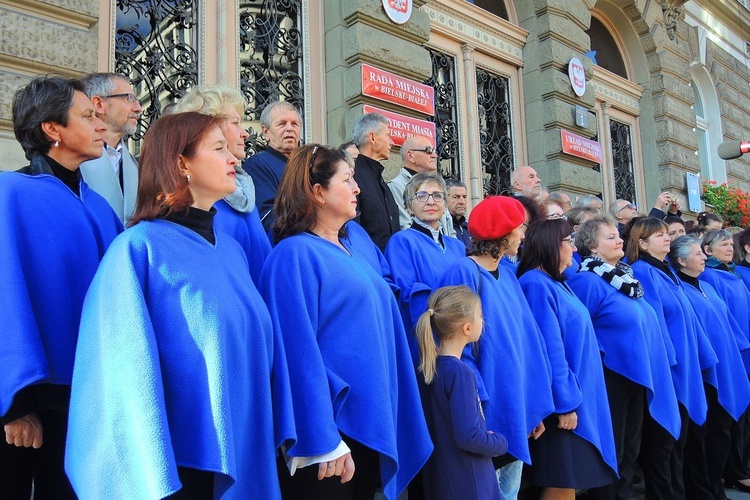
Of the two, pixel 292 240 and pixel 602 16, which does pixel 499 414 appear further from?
Result: pixel 602 16

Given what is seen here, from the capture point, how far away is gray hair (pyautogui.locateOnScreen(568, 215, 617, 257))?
4.22 metres

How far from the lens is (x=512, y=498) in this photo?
3.22 meters

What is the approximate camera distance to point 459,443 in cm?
271

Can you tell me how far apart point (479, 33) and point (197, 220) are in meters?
7.19

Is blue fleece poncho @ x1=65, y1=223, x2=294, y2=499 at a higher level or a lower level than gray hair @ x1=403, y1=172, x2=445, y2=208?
lower

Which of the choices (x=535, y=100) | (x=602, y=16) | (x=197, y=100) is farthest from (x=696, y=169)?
(x=197, y=100)

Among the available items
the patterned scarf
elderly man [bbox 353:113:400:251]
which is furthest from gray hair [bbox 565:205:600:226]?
elderly man [bbox 353:113:400:251]

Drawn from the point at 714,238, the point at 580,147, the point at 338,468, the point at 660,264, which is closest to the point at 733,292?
the point at 714,238

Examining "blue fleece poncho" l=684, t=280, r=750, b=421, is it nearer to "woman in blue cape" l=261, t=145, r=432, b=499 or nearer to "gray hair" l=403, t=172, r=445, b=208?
"gray hair" l=403, t=172, r=445, b=208

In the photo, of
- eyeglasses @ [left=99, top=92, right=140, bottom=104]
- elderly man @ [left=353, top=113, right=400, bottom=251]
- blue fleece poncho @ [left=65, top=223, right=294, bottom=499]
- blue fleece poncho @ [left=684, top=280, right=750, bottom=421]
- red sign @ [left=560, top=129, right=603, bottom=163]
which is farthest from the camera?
red sign @ [left=560, top=129, right=603, bottom=163]

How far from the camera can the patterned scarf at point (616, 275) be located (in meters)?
3.95

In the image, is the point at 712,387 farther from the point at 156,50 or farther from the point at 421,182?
the point at 156,50

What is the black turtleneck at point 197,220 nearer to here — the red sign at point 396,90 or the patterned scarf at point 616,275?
the patterned scarf at point 616,275

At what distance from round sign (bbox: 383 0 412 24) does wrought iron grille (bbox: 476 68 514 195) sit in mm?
2096
